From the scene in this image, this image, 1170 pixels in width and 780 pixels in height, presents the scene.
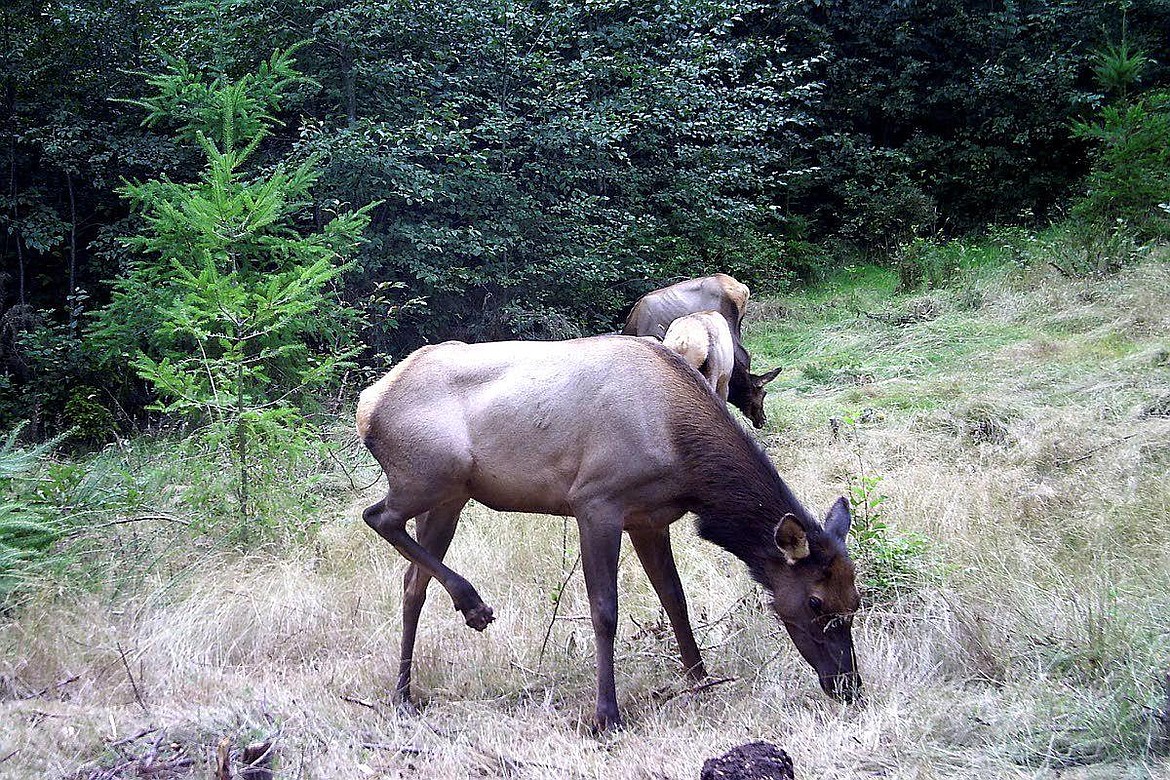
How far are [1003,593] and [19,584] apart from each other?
582cm

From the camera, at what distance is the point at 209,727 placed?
175 inches

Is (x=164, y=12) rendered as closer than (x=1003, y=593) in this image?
No

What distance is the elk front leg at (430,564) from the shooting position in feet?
16.1

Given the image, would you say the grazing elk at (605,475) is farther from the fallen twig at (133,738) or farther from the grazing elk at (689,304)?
the grazing elk at (689,304)

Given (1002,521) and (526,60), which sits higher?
(526,60)

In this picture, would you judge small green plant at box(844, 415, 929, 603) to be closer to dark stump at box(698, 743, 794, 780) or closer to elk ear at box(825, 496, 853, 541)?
elk ear at box(825, 496, 853, 541)

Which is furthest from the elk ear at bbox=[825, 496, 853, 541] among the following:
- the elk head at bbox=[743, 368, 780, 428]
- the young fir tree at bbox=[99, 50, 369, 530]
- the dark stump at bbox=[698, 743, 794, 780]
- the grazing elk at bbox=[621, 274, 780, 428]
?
the grazing elk at bbox=[621, 274, 780, 428]

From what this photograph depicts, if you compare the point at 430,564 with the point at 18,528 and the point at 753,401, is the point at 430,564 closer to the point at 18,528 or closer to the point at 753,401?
the point at 18,528

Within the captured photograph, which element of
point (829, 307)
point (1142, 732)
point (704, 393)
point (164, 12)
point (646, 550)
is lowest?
point (829, 307)

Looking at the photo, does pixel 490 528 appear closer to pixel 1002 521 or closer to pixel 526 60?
pixel 1002 521

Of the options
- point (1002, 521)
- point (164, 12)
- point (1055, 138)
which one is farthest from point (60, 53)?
point (1055, 138)

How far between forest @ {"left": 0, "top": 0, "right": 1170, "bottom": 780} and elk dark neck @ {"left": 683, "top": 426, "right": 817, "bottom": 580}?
72cm

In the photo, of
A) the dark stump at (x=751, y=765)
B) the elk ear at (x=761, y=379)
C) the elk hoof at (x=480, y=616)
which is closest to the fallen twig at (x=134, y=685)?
the elk hoof at (x=480, y=616)

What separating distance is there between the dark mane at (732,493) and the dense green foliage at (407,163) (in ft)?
14.5
